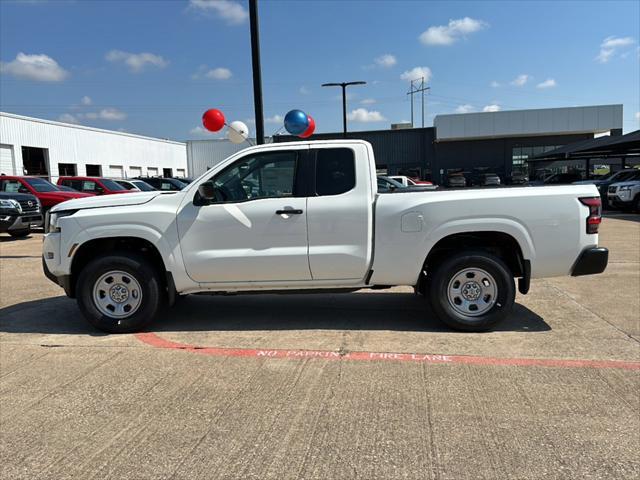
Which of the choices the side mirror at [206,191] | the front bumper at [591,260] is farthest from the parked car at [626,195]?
the side mirror at [206,191]

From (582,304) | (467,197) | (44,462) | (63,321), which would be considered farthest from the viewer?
(582,304)

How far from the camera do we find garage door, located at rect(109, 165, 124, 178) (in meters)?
42.7

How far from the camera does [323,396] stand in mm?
3629

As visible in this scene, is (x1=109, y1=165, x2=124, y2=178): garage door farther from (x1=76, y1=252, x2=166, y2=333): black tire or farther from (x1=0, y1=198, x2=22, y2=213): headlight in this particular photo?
(x1=76, y1=252, x2=166, y2=333): black tire

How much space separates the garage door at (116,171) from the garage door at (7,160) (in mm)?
10670

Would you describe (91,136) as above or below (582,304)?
above

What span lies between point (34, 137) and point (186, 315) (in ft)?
112

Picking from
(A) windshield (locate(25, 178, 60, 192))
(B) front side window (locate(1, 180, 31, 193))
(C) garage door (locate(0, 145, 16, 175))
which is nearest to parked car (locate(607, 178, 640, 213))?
(A) windshield (locate(25, 178, 60, 192))

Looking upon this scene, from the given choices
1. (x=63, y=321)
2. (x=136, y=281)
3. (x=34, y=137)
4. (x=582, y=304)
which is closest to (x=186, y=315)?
(x=136, y=281)

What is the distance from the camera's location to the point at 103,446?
302 centimetres

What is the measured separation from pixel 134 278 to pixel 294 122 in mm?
10666

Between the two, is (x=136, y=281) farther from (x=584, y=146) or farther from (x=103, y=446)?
(x=584, y=146)

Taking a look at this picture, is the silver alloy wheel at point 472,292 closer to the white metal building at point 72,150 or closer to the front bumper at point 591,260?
the front bumper at point 591,260

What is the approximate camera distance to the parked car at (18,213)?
42.3 feet
